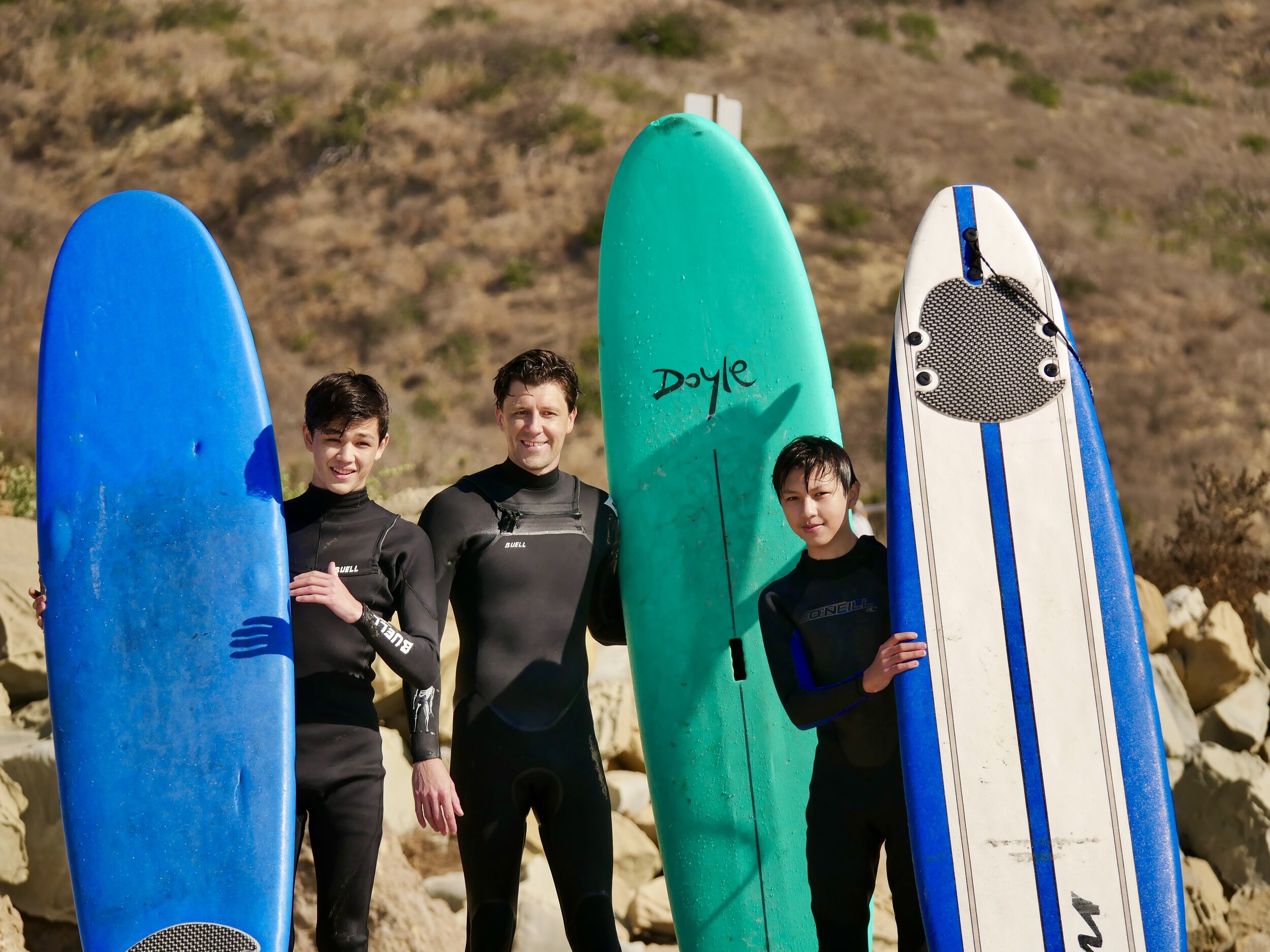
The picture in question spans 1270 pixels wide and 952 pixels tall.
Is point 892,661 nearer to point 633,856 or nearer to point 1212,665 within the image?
point 633,856

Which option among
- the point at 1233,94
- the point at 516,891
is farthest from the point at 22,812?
the point at 1233,94

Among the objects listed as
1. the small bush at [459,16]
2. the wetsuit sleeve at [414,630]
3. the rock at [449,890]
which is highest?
the small bush at [459,16]

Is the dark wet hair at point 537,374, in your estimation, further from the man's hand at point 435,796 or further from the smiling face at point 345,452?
the man's hand at point 435,796

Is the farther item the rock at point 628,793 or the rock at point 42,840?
the rock at point 628,793

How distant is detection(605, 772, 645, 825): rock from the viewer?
4664 mm

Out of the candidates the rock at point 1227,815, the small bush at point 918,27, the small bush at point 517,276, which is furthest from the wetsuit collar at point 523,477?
the small bush at point 918,27

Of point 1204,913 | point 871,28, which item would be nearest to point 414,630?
point 1204,913

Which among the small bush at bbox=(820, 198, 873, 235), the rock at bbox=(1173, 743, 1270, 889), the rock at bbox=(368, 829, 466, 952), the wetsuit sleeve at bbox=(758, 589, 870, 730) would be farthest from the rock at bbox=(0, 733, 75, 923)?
the small bush at bbox=(820, 198, 873, 235)

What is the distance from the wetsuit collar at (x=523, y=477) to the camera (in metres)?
2.49

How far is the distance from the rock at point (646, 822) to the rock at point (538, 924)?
688mm

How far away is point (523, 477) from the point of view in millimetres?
2490

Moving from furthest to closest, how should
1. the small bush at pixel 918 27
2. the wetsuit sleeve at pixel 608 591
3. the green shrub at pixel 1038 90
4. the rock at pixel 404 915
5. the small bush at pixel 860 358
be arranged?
the small bush at pixel 918 27, the green shrub at pixel 1038 90, the small bush at pixel 860 358, the rock at pixel 404 915, the wetsuit sleeve at pixel 608 591

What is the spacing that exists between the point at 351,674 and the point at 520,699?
0.36m

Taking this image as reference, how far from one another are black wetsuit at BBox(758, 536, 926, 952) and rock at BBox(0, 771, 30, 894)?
281 cm
